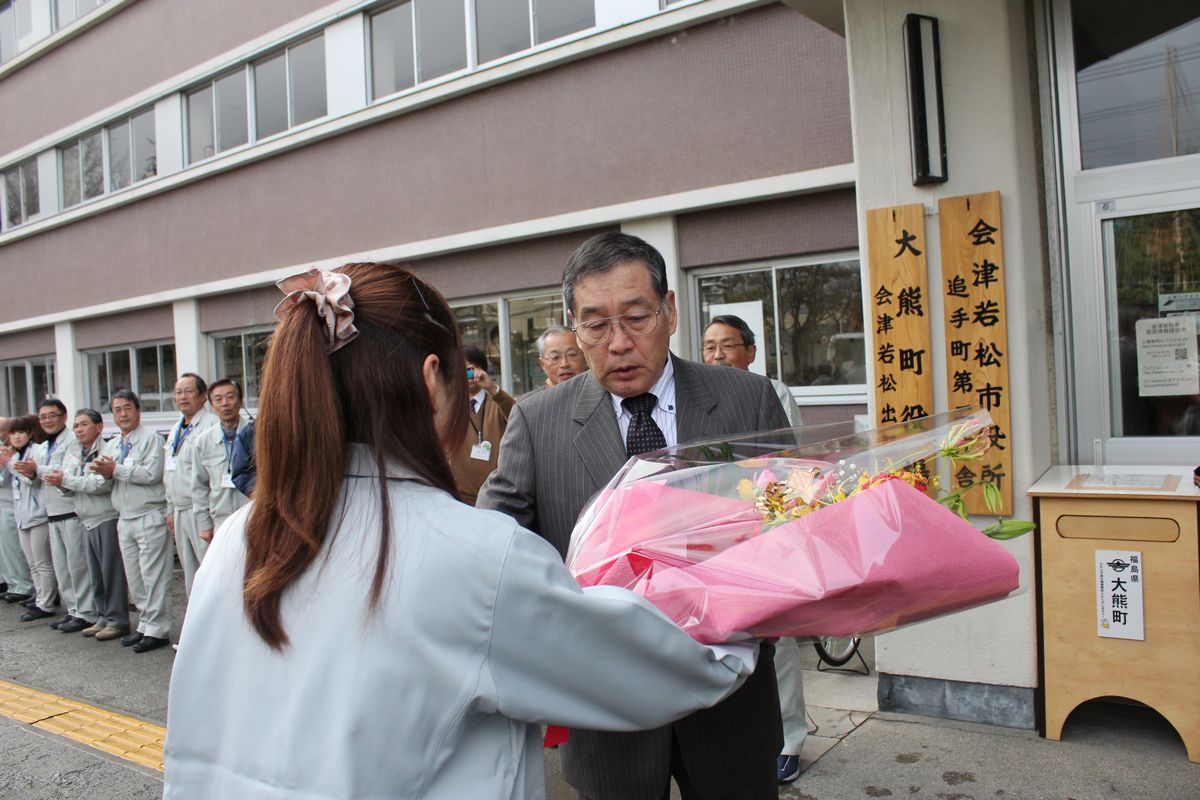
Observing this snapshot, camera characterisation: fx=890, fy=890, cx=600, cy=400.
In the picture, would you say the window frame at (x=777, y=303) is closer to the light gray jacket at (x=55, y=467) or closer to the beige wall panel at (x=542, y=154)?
the beige wall panel at (x=542, y=154)

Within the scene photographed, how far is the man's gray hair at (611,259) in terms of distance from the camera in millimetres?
2195

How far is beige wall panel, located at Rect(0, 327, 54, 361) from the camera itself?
1404cm

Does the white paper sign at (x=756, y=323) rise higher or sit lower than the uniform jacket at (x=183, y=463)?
higher

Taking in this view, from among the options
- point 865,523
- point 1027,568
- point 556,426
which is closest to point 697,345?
point 1027,568

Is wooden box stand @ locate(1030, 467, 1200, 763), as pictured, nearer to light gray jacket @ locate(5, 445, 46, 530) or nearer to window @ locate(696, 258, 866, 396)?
window @ locate(696, 258, 866, 396)

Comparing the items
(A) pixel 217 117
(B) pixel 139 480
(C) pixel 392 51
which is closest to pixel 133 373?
(A) pixel 217 117

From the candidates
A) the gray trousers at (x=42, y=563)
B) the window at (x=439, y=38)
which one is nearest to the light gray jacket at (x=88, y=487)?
the gray trousers at (x=42, y=563)

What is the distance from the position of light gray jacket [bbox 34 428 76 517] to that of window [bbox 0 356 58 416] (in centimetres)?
691

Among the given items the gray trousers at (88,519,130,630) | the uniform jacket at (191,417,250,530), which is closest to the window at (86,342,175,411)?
the gray trousers at (88,519,130,630)

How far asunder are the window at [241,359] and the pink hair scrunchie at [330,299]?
32.7 ft

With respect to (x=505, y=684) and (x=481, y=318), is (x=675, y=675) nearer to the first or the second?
(x=505, y=684)

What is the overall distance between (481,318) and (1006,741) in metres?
5.91

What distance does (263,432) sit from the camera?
1276mm

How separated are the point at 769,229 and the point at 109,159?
10.7 meters
